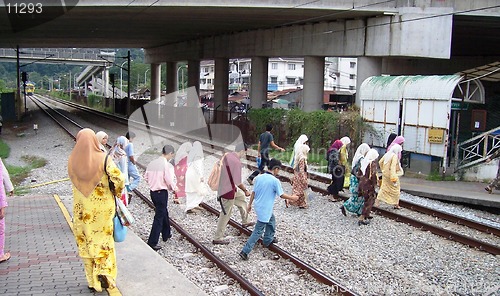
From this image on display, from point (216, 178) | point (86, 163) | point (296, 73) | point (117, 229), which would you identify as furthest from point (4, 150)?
point (296, 73)

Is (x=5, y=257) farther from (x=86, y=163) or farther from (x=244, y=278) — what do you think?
(x=244, y=278)

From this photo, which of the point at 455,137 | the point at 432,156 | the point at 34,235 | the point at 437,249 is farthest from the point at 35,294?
the point at 455,137

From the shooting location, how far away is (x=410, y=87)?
18109 mm

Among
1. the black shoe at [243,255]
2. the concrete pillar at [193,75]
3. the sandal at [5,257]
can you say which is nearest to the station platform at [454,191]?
the black shoe at [243,255]

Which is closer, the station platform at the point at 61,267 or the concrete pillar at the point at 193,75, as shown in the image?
the station platform at the point at 61,267

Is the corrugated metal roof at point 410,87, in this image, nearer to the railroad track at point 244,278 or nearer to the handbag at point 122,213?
the railroad track at point 244,278

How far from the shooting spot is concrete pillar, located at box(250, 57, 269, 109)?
33.5 metres

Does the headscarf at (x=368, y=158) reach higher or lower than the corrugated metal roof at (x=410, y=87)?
lower

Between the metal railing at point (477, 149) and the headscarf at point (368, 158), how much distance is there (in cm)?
753

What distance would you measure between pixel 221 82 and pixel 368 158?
96.2 feet

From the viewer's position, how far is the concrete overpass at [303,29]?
75.7 feet

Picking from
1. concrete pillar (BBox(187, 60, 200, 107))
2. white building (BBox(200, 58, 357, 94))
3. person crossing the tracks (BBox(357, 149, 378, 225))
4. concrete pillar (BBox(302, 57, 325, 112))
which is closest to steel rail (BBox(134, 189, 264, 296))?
person crossing the tracks (BBox(357, 149, 378, 225))

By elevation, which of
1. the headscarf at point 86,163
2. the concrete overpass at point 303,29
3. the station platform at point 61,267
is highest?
the concrete overpass at point 303,29

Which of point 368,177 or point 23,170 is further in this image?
point 23,170
